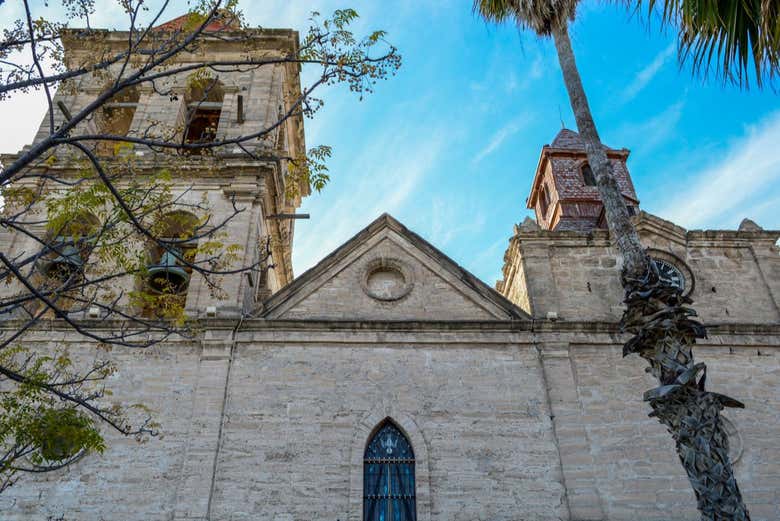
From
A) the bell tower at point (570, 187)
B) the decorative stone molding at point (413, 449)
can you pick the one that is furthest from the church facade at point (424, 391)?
the bell tower at point (570, 187)

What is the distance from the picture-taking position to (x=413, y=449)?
11.7 m

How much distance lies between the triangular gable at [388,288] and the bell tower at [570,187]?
264 inches

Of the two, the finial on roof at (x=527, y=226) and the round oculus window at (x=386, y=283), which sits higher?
the finial on roof at (x=527, y=226)

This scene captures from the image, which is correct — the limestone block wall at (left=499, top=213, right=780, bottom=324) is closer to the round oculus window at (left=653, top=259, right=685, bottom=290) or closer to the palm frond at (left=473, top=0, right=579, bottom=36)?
the round oculus window at (left=653, top=259, right=685, bottom=290)

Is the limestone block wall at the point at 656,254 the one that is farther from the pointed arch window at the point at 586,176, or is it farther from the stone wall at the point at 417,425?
the pointed arch window at the point at 586,176

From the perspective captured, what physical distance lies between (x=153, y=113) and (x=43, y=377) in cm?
1110

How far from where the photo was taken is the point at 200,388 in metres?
12.2

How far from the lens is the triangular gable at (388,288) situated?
44.9 feet

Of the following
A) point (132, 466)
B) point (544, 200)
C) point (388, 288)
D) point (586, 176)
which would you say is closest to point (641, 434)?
point (388, 288)

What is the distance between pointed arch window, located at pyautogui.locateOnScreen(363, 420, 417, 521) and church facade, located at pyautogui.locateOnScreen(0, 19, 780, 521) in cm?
3

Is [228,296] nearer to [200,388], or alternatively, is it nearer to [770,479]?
[200,388]

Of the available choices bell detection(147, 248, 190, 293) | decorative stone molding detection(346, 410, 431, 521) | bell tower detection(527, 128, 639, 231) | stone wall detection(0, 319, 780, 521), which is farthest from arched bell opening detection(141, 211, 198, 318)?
bell tower detection(527, 128, 639, 231)

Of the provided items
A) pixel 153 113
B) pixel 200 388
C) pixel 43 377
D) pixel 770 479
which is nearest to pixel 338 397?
pixel 200 388

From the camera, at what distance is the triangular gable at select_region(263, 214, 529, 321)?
13.7 metres
